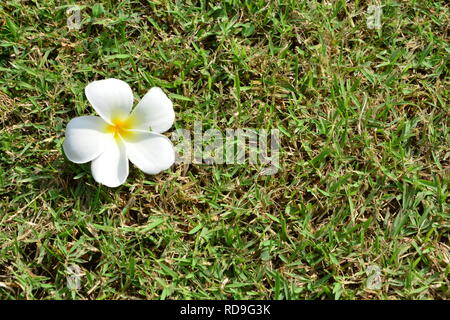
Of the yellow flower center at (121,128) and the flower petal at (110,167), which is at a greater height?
the yellow flower center at (121,128)

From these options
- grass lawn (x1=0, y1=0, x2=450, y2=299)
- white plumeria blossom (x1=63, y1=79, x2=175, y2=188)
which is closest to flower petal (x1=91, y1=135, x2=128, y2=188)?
white plumeria blossom (x1=63, y1=79, x2=175, y2=188)

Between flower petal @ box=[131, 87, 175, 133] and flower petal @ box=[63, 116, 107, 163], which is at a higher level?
flower petal @ box=[131, 87, 175, 133]

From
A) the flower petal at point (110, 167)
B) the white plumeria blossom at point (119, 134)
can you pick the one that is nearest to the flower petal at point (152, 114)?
the white plumeria blossom at point (119, 134)

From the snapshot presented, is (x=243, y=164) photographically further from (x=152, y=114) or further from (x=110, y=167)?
(x=110, y=167)

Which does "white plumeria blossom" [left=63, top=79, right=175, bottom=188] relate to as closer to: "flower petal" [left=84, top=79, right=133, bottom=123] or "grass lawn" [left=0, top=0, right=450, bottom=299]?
"flower petal" [left=84, top=79, right=133, bottom=123]

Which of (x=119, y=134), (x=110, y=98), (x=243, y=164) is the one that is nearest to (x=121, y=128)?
(x=119, y=134)

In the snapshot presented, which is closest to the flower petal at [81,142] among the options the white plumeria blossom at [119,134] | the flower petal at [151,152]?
the white plumeria blossom at [119,134]

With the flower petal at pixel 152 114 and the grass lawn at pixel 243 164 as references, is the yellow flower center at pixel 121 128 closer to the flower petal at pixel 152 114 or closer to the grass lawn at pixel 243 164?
the flower petal at pixel 152 114

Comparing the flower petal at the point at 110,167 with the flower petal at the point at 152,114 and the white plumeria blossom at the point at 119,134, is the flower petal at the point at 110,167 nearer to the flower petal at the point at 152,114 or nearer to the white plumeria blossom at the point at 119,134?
the white plumeria blossom at the point at 119,134
